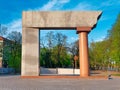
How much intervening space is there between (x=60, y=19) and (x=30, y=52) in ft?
14.9

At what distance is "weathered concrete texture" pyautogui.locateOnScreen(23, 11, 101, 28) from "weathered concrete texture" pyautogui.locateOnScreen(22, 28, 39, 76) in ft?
2.97

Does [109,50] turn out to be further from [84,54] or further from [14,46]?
[84,54]

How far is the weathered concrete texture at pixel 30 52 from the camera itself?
1127 inches

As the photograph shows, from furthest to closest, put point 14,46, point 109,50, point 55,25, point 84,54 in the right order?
1. point 14,46
2. point 109,50
3. point 55,25
4. point 84,54

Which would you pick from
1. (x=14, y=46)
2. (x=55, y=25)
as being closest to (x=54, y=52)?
(x=14, y=46)

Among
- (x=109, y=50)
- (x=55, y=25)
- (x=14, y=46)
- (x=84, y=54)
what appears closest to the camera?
(x=84, y=54)

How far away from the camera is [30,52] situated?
28.9 meters

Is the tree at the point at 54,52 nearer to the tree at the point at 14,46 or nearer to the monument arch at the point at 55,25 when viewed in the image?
the tree at the point at 14,46

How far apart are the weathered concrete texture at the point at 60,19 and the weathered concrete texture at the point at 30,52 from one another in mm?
906

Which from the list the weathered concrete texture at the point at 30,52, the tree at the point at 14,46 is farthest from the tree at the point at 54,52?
the weathered concrete texture at the point at 30,52

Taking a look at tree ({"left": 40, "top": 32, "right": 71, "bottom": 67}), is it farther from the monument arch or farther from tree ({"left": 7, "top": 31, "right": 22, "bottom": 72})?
the monument arch

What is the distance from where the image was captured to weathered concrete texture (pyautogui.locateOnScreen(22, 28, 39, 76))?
28617 millimetres

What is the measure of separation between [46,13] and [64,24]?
2.17 metres

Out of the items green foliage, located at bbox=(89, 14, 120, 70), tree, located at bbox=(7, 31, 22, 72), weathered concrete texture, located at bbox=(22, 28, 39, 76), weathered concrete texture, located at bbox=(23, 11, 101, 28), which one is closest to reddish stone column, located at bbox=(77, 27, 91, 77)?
weathered concrete texture, located at bbox=(23, 11, 101, 28)
